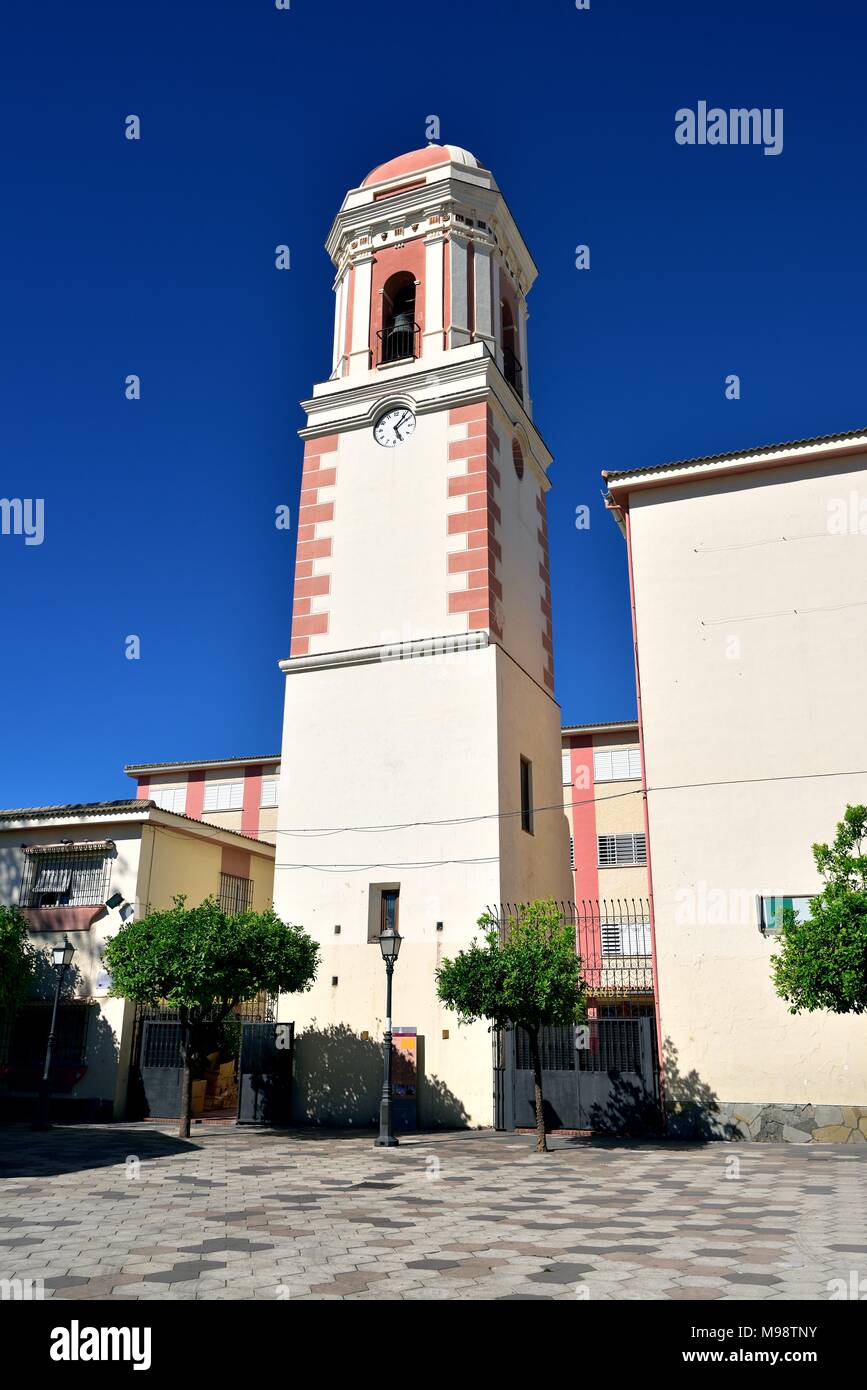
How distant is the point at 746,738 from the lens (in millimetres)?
17375

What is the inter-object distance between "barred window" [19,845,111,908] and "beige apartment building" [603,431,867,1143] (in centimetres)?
1282

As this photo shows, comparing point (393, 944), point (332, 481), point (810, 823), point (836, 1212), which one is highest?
point (332, 481)

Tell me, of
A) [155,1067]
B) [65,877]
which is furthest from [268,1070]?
[65,877]

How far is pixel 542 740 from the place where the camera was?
74.0 feet

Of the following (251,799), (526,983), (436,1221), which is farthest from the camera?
(251,799)

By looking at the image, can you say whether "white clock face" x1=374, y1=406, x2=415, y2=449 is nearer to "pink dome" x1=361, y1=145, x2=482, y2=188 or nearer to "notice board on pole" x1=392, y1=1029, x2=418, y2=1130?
"pink dome" x1=361, y1=145, x2=482, y2=188

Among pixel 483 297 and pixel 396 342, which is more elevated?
pixel 483 297

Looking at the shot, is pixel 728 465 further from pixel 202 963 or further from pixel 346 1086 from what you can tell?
pixel 346 1086

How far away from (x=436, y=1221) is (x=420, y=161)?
24716mm

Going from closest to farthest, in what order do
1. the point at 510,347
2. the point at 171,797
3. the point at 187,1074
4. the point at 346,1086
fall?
the point at 187,1074 < the point at 346,1086 < the point at 510,347 < the point at 171,797

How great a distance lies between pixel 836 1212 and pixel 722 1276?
335 cm

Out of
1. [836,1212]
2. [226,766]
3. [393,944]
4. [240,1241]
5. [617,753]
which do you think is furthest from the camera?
[226,766]
